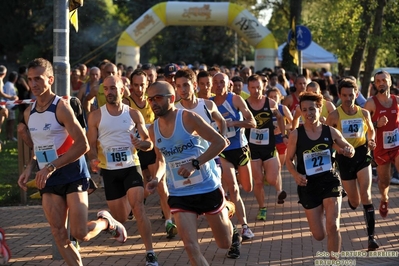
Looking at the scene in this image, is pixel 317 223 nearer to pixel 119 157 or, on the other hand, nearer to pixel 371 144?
pixel 371 144

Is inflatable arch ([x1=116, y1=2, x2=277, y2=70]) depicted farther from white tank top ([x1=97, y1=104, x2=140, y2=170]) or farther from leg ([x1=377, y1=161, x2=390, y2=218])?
white tank top ([x1=97, y1=104, x2=140, y2=170])

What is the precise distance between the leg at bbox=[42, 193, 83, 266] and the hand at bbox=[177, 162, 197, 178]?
115 centimetres

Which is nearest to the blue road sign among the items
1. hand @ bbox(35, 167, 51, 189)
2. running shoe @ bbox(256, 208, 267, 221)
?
running shoe @ bbox(256, 208, 267, 221)

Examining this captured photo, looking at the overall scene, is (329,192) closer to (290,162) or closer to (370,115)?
(290,162)

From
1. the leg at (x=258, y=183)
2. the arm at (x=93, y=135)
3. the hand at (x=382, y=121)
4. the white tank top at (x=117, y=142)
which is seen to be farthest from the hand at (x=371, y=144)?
the arm at (x=93, y=135)

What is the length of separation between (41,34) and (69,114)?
174 feet

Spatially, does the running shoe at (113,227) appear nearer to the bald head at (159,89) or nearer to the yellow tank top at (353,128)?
the bald head at (159,89)

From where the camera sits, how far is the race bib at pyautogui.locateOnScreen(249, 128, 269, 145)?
38.2ft

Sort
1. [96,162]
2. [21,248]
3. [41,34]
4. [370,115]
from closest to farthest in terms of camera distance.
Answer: [96,162], [21,248], [370,115], [41,34]

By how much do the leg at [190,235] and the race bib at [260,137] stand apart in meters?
4.93

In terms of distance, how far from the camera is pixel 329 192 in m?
7.89

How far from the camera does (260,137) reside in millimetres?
11648

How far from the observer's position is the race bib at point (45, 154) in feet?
23.0

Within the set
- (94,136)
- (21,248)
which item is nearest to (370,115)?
(94,136)
